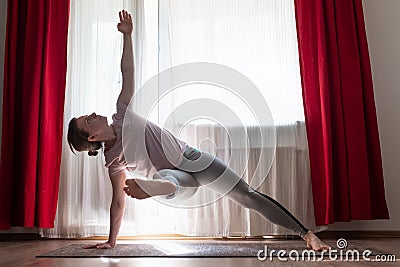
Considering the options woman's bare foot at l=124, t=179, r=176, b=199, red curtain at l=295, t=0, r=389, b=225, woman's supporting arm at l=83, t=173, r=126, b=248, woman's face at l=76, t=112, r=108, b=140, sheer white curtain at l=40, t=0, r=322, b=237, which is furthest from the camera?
sheer white curtain at l=40, t=0, r=322, b=237

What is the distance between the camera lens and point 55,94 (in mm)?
3439

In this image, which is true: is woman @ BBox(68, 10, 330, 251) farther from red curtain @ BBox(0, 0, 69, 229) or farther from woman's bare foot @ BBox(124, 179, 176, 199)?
red curtain @ BBox(0, 0, 69, 229)

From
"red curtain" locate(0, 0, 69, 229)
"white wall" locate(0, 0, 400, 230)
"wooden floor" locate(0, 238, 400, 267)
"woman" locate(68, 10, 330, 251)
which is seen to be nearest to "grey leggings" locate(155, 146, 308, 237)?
"woman" locate(68, 10, 330, 251)

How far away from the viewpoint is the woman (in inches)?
101

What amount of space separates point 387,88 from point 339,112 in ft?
1.53

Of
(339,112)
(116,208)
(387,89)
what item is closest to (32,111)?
(116,208)

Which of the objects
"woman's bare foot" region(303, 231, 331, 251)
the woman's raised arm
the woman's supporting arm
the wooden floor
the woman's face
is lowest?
the wooden floor

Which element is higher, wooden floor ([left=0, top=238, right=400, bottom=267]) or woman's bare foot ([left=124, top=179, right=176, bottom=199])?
woman's bare foot ([left=124, top=179, right=176, bottom=199])

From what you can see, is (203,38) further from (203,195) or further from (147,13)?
(203,195)

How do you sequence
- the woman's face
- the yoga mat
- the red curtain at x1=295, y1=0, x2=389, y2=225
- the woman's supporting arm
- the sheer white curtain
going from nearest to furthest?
the yoga mat
the woman's face
the woman's supporting arm
the red curtain at x1=295, y1=0, x2=389, y2=225
the sheer white curtain

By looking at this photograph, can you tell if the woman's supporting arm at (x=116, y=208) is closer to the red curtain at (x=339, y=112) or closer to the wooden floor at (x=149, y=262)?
the wooden floor at (x=149, y=262)

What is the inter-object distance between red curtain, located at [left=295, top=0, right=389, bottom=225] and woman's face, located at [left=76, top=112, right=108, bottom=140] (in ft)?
4.63

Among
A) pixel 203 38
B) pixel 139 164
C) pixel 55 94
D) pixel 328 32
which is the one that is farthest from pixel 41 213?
pixel 328 32

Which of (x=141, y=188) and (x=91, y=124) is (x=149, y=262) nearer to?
(x=141, y=188)
